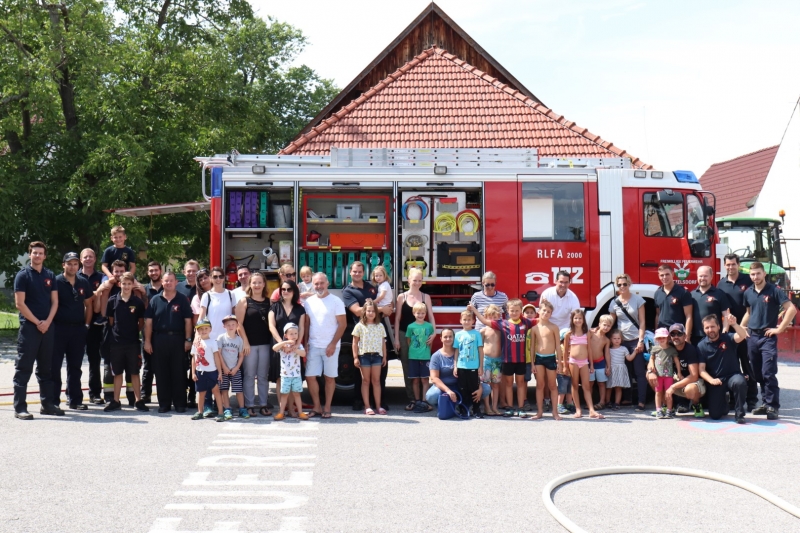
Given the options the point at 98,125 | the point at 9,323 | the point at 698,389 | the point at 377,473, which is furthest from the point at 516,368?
the point at 9,323

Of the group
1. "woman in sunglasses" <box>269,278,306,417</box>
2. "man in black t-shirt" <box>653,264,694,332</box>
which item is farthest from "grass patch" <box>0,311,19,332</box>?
"man in black t-shirt" <box>653,264,694,332</box>

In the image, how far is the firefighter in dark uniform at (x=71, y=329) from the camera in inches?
384

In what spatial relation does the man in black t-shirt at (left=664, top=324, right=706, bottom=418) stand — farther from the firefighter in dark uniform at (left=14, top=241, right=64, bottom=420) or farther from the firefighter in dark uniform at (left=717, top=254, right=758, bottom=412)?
the firefighter in dark uniform at (left=14, top=241, right=64, bottom=420)

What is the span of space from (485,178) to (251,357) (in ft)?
12.2

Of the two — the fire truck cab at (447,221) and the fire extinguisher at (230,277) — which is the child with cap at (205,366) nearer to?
the fire extinguisher at (230,277)

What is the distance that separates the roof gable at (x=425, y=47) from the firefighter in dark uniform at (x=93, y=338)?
14956 mm

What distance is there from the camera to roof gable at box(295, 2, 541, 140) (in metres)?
24.7

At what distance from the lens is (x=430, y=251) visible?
417 inches

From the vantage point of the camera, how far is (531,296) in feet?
34.7

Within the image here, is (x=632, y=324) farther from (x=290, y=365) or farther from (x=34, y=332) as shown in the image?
(x=34, y=332)

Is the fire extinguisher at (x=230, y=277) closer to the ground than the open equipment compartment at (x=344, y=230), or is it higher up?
closer to the ground

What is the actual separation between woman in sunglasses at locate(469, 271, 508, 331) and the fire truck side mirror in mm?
385

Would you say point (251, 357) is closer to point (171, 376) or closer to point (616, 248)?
point (171, 376)

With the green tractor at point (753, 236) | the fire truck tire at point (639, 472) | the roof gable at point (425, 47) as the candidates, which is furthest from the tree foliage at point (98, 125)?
the green tractor at point (753, 236)
